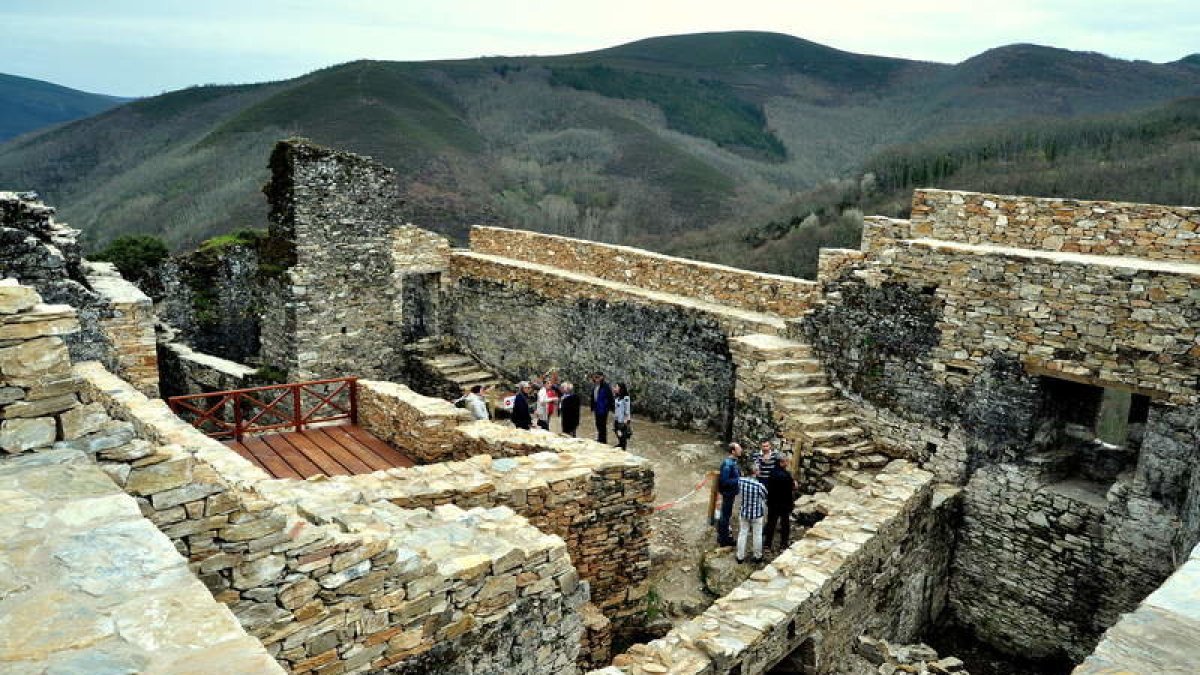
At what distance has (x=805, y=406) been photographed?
1017 centimetres

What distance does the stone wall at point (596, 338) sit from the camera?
12.2 metres

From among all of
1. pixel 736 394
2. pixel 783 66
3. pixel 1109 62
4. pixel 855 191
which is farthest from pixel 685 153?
pixel 736 394

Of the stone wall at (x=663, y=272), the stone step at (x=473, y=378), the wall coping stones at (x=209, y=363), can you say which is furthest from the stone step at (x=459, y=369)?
the wall coping stones at (x=209, y=363)

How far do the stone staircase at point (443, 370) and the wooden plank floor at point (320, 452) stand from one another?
4742 millimetres

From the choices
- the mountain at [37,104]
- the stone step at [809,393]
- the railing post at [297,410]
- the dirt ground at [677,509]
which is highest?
the mountain at [37,104]

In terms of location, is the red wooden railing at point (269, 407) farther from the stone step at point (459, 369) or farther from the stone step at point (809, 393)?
the stone step at point (809, 393)

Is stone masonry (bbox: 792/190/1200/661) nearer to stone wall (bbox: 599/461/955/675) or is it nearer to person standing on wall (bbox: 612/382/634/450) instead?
stone wall (bbox: 599/461/955/675)

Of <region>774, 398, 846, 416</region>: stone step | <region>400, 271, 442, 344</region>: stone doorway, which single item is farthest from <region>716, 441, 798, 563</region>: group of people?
<region>400, 271, 442, 344</region>: stone doorway

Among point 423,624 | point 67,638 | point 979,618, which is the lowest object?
point 979,618

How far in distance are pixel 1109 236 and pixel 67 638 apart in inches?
396

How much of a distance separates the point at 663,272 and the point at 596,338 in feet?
5.02

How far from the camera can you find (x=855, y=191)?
4284cm

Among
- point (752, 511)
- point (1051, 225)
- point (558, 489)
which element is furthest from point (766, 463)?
point (1051, 225)

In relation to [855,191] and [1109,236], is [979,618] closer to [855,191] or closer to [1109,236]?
[1109,236]
